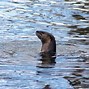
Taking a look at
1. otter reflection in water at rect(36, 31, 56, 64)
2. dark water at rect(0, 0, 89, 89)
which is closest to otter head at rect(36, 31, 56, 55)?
otter reflection in water at rect(36, 31, 56, 64)

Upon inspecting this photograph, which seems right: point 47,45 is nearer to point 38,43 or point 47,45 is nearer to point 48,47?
point 48,47

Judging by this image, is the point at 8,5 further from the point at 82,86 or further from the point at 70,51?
the point at 82,86

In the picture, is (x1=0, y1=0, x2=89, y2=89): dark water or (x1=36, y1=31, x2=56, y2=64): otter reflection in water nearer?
(x1=0, y1=0, x2=89, y2=89): dark water

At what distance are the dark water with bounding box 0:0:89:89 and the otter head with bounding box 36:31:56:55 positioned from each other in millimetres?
239

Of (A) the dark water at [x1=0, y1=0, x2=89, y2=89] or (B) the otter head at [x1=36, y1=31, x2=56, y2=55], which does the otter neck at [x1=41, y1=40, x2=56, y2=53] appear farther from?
(A) the dark water at [x1=0, y1=0, x2=89, y2=89]

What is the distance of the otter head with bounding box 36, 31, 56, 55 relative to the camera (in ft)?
57.8

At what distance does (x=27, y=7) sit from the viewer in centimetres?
2533

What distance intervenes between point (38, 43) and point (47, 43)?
3.94 feet

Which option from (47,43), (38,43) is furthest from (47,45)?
A: (38,43)

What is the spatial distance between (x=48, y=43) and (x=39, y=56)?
0.66 metres

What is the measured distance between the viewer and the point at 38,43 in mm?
18953

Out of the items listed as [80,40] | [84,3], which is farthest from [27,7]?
[80,40]

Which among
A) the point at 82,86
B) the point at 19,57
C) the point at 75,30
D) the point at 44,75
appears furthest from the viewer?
the point at 75,30

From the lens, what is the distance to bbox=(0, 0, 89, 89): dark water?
14344mm
